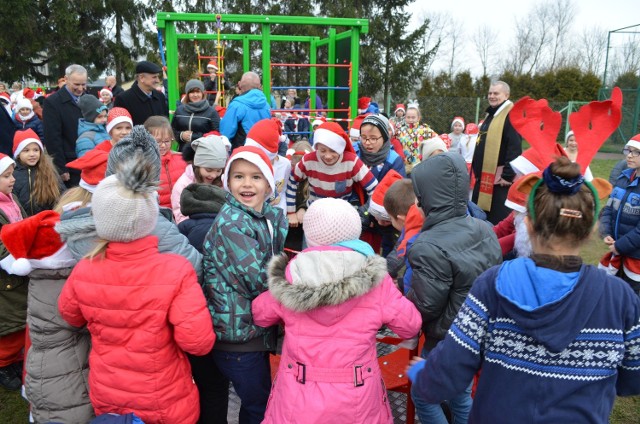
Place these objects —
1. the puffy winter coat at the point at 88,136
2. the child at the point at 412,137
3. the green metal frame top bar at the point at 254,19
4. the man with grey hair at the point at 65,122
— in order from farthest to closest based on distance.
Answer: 1. the child at the point at 412,137
2. the green metal frame top bar at the point at 254,19
3. the man with grey hair at the point at 65,122
4. the puffy winter coat at the point at 88,136

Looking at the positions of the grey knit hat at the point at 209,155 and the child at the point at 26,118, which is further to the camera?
the child at the point at 26,118

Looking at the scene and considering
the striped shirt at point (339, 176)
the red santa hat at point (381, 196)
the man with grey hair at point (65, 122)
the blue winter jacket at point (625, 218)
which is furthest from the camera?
the man with grey hair at point (65, 122)

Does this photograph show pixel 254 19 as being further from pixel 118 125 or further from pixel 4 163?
pixel 4 163

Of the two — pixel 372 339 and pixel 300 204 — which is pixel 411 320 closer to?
pixel 372 339

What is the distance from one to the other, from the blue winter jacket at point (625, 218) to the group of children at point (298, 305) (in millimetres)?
2126

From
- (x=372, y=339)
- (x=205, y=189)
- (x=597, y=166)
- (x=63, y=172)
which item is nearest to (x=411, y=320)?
(x=372, y=339)

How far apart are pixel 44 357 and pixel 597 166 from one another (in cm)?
1639

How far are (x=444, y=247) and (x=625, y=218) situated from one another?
2.70 metres

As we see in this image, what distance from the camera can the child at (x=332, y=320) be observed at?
1985mm

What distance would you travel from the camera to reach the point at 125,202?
2049 mm

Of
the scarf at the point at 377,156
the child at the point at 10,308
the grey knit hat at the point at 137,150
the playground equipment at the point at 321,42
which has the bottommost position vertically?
the child at the point at 10,308

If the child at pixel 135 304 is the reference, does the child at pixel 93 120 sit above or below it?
above

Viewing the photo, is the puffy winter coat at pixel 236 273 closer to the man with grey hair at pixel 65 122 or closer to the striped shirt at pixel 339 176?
the striped shirt at pixel 339 176

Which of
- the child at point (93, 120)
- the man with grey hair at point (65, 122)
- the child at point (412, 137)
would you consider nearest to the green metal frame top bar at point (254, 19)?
the child at point (412, 137)
